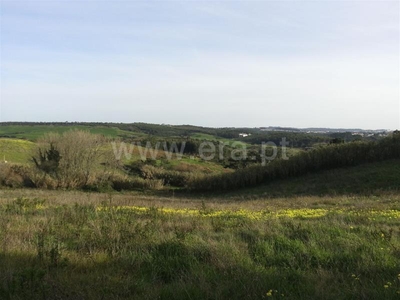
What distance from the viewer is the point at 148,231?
24.2 ft

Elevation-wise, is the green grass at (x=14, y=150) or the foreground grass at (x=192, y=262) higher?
the foreground grass at (x=192, y=262)

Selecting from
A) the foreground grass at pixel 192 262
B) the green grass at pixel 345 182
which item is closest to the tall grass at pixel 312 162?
the green grass at pixel 345 182

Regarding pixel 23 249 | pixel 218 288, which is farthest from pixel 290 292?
pixel 23 249

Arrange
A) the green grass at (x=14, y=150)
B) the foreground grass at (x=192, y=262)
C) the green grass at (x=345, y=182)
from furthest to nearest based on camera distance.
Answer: the green grass at (x=14, y=150) → the green grass at (x=345, y=182) → the foreground grass at (x=192, y=262)

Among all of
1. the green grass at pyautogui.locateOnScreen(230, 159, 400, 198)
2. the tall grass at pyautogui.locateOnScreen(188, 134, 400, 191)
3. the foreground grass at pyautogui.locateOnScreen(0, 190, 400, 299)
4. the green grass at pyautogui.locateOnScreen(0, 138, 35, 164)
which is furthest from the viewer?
the green grass at pyautogui.locateOnScreen(0, 138, 35, 164)

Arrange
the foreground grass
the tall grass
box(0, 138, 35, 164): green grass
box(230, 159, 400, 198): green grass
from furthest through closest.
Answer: box(0, 138, 35, 164): green grass, the tall grass, box(230, 159, 400, 198): green grass, the foreground grass

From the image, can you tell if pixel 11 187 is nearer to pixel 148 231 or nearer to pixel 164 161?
pixel 164 161

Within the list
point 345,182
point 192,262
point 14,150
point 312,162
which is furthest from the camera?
point 14,150

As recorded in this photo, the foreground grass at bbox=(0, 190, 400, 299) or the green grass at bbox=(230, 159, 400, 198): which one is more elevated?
the foreground grass at bbox=(0, 190, 400, 299)

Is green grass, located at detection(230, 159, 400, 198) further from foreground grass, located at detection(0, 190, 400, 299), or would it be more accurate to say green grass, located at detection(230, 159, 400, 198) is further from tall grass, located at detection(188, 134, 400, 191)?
foreground grass, located at detection(0, 190, 400, 299)

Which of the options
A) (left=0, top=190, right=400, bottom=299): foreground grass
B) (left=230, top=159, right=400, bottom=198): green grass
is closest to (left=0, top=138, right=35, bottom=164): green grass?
(left=230, top=159, right=400, bottom=198): green grass

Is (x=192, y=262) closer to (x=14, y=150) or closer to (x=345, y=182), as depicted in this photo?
(x=345, y=182)

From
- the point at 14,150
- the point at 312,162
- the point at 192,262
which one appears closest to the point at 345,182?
the point at 312,162

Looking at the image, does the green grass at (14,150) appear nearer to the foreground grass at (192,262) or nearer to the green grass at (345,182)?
the green grass at (345,182)
